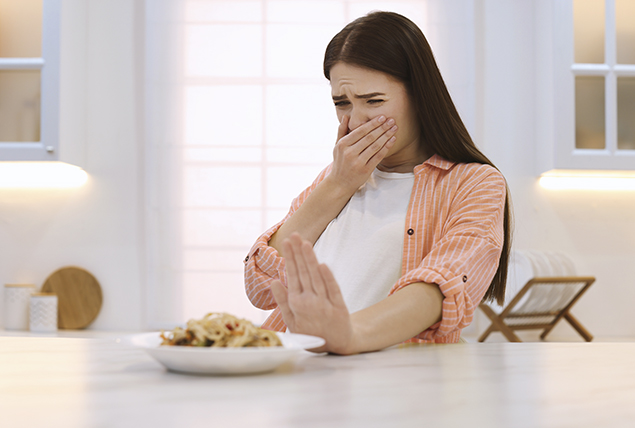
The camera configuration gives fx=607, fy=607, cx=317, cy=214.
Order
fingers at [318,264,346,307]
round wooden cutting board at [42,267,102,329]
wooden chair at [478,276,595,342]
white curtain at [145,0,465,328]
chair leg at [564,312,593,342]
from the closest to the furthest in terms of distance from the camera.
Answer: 1. fingers at [318,264,346,307]
2. wooden chair at [478,276,595,342]
3. chair leg at [564,312,593,342]
4. round wooden cutting board at [42,267,102,329]
5. white curtain at [145,0,465,328]

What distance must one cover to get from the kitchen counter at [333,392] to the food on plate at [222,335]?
0.03 metres

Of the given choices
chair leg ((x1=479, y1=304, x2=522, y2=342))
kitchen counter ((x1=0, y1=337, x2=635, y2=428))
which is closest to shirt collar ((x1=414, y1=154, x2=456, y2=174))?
kitchen counter ((x1=0, y1=337, x2=635, y2=428))

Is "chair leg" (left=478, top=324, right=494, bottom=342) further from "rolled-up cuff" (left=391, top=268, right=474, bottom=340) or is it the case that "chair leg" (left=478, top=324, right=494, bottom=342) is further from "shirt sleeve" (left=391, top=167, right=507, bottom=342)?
"rolled-up cuff" (left=391, top=268, right=474, bottom=340)

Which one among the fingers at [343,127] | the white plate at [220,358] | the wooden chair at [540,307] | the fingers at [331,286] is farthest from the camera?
the wooden chair at [540,307]

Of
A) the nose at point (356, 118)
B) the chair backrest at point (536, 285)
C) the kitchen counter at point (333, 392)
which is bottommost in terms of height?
the chair backrest at point (536, 285)

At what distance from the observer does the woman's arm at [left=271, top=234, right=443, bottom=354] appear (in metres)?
0.67

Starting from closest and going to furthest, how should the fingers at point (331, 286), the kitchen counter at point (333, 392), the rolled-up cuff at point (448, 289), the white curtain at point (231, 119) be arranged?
the kitchen counter at point (333, 392) < the fingers at point (331, 286) < the rolled-up cuff at point (448, 289) < the white curtain at point (231, 119)

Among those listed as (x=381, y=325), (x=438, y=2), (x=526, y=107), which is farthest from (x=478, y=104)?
(x=381, y=325)

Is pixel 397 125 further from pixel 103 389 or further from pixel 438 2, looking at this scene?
pixel 438 2

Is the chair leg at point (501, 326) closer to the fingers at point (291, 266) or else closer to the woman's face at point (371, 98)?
the woman's face at point (371, 98)

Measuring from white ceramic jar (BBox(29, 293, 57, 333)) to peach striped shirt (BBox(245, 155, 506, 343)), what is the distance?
1.65 metres

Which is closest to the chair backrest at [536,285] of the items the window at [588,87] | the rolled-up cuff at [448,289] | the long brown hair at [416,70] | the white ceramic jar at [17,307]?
the window at [588,87]

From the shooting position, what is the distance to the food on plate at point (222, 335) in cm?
59

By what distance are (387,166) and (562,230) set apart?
67.9 inches
